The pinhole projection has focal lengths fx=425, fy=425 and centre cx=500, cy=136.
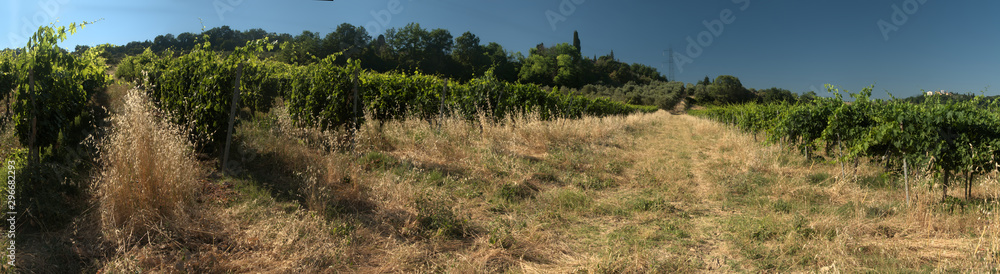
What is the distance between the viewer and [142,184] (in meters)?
3.17

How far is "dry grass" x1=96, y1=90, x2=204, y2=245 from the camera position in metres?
3.01

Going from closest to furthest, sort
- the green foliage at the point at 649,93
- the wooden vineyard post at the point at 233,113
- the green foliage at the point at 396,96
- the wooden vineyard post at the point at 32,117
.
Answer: the wooden vineyard post at the point at 32,117, the wooden vineyard post at the point at 233,113, the green foliage at the point at 396,96, the green foliage at the point at 649,93

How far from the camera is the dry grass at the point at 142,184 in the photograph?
9.87 ft

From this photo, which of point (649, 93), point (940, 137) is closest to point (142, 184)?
point (940, 137)

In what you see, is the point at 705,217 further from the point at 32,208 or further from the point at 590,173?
the point at 32,208

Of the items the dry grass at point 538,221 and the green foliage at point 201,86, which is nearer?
the dry grass at point 538,221

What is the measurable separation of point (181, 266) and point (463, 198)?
8.93 feet

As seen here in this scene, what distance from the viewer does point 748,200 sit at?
521 centimetres

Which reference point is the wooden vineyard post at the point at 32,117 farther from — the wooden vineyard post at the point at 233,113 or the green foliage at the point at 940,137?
the green foliage at the point at 940,137

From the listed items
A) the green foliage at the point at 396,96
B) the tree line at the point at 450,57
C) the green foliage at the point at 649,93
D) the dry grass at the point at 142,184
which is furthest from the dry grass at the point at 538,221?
the green foliage at the point at 649,93

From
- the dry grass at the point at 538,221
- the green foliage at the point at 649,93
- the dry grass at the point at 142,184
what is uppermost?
the green foliage at the point at 649,93

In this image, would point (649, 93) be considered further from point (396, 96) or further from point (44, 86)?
point (44, 86)

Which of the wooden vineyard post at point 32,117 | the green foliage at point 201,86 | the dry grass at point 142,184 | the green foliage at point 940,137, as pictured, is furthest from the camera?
the green foliage at point 201,86

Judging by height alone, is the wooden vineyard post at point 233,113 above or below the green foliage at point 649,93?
below
